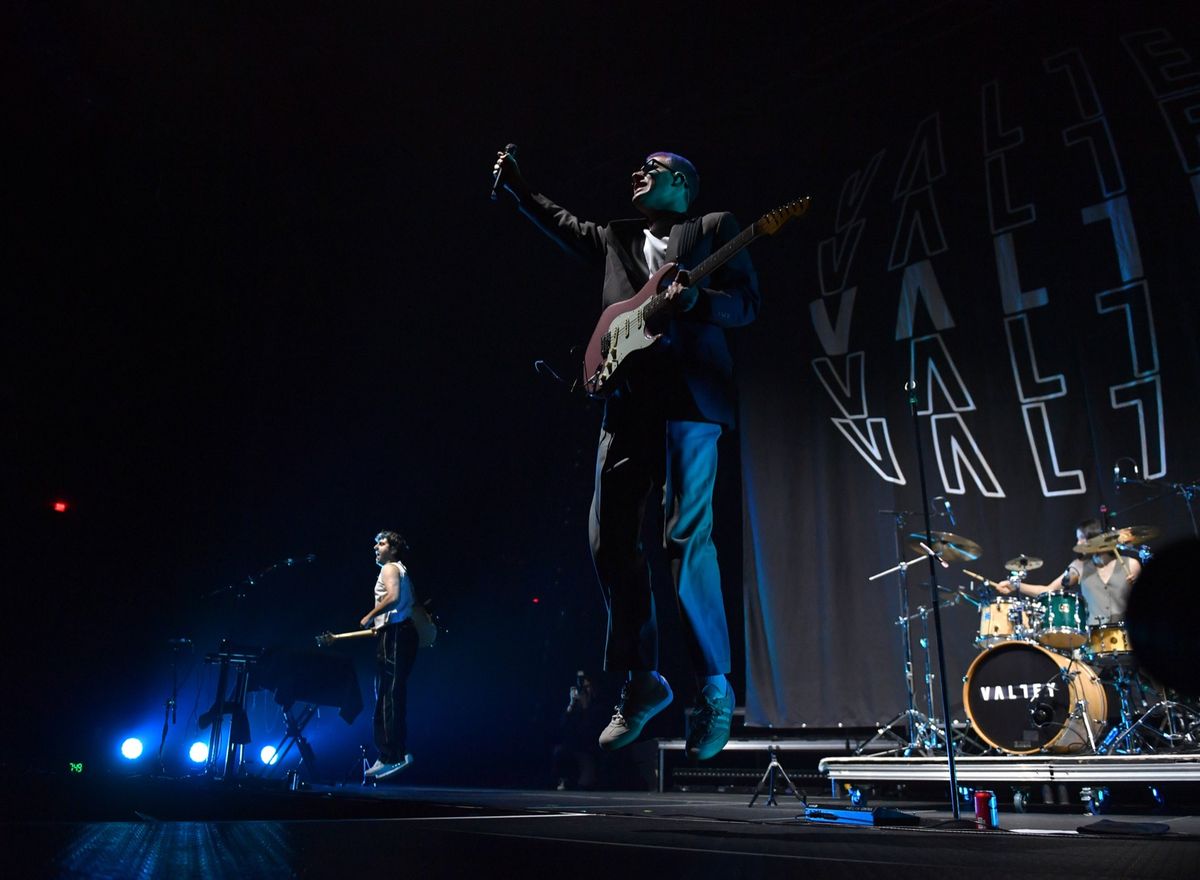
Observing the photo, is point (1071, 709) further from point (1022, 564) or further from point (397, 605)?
point (397, 605)

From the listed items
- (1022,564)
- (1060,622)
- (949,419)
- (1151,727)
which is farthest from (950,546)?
(1151,727)

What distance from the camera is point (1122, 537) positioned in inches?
196

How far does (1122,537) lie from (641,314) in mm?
4231

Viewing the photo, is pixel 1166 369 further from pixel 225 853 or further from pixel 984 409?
pixel 225 853

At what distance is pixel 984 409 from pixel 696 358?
4855 mm

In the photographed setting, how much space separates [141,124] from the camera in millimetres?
6094

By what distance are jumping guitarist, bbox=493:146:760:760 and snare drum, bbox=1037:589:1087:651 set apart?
3.95 m

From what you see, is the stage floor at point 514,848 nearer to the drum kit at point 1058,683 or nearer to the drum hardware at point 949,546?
the drum kit at point 1058,683

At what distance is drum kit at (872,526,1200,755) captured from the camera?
16.4ft

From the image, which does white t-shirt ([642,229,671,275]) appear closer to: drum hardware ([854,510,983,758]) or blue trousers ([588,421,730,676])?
blue trousers ([588,421,730,676])

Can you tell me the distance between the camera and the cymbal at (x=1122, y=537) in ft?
16.3

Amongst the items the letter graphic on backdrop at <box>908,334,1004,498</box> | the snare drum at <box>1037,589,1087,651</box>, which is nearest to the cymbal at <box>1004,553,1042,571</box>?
the snare drum at <box>1037,589,1087,651</box>

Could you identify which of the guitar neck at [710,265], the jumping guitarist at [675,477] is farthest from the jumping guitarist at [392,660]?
the guitar neck at [710,265]

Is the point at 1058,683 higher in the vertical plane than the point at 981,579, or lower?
lower
